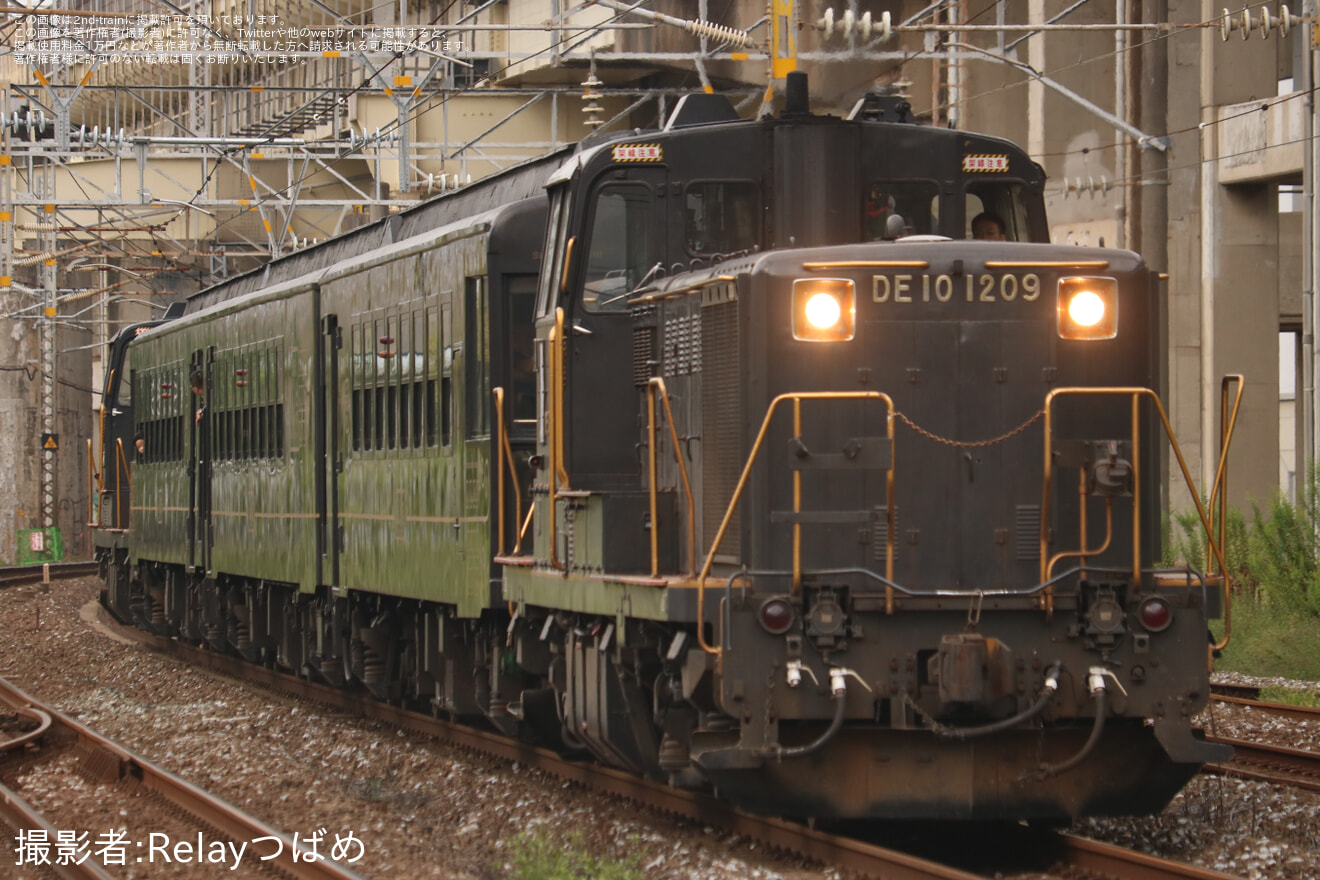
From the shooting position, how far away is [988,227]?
30.4ft

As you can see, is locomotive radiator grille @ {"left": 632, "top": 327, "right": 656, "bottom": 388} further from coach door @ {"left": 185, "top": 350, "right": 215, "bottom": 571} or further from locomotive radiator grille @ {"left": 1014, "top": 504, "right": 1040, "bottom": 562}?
coach door @ {"left": 185, "top": 350, "right": 215, "bottom": 571}

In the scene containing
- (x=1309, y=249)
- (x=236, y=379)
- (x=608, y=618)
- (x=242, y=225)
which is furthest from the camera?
(x=242, y=225)

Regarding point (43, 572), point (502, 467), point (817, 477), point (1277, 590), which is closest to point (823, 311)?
point (817, 477)

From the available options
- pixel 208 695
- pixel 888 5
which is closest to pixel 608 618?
pixel 208 695

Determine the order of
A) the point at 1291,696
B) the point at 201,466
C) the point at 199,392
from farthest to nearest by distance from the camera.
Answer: the point at 199,392, the point at 201,466, the point at 1291,696

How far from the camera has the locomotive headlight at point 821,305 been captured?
7957 mm

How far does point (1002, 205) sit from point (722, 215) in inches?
60.0

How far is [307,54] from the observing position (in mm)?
24438

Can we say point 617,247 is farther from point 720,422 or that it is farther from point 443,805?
point 443,805

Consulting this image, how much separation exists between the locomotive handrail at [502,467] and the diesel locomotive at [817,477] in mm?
51

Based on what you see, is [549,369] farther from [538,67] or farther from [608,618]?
[538,67]

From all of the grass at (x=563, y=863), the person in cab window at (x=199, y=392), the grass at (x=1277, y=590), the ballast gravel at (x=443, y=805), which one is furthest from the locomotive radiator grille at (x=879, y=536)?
the person in cab window at (x=199, y=392)

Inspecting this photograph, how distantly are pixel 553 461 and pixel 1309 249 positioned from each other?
10.5 meters

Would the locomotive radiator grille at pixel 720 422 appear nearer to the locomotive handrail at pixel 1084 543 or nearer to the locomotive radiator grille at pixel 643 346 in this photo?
the locomotive radiator grille at pixel 643 346
